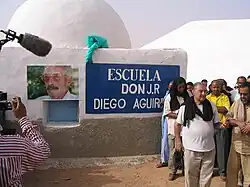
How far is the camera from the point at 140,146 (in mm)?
7059

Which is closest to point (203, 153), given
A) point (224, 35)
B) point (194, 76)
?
point (194, 76)

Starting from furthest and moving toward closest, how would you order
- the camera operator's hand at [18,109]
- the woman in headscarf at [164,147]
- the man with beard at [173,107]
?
the woman in headscarf at [164,147], the man with beard at [173,107], the camera operator's hand at [18,109]

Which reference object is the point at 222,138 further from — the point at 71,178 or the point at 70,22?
the point at 70,22

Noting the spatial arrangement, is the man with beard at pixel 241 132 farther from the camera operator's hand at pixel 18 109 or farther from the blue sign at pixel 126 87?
the camera operator's hand at pixel 18 109

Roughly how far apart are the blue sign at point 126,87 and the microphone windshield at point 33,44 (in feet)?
14.2

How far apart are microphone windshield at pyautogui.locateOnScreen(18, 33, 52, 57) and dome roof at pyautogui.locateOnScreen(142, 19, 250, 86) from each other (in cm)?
1220

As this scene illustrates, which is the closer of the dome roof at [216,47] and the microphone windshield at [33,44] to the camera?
the microphone windshield at [33,44]

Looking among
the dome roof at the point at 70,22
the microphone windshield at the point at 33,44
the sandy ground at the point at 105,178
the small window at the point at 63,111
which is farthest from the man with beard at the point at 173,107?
the microphone windshield at the point at 33,44

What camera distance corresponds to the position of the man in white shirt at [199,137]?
4477 mm

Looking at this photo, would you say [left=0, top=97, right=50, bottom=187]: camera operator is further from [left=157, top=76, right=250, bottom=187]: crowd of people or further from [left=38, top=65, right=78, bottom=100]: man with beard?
[left=38, top=65, right=78, bottom=100]: man with beard

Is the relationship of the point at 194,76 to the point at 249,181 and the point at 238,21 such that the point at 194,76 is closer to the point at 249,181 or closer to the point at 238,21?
the point at 238,21

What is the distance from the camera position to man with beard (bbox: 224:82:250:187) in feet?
15.1

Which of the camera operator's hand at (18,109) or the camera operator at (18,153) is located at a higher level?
the camera operator's hand at (18,109)

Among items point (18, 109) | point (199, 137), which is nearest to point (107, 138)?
point (199, 137)
